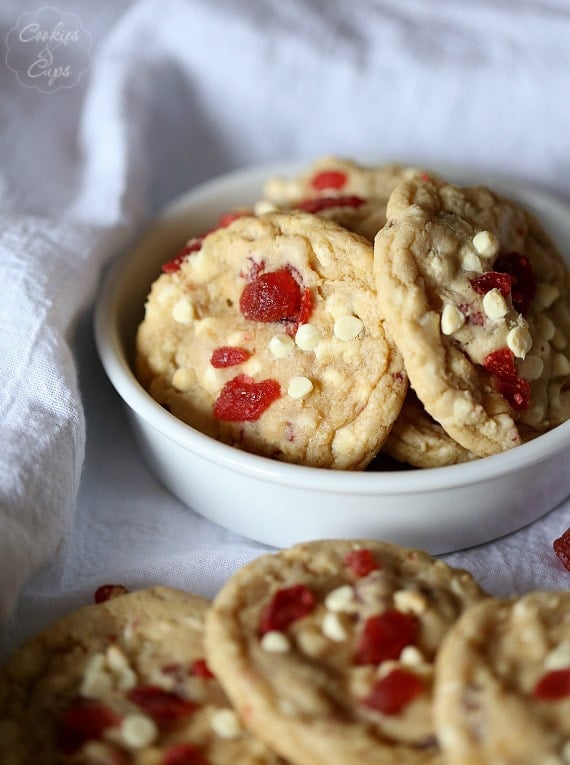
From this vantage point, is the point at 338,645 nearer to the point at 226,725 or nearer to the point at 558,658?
the point at 226,725

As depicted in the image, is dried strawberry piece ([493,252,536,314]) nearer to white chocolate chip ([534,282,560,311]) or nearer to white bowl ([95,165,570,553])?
white chocolate chip ([534,282,560,311])

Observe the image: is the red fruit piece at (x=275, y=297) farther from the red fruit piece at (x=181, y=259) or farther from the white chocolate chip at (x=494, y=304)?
the white chocolate chip at (x=494, y=304)

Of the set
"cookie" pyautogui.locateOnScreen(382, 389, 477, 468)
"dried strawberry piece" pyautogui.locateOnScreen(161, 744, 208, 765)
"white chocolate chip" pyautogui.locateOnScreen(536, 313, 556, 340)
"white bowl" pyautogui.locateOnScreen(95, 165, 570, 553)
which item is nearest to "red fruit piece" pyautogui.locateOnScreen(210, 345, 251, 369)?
"white bowl" pyautogui.locateOnScreen(95, 165, 570, 553)

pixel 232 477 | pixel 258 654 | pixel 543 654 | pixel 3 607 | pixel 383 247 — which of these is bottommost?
pixel 3 607

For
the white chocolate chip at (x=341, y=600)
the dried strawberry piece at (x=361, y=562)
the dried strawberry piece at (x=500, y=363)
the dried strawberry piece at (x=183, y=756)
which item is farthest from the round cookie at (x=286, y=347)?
the dried strawberry piece at (x=183, y=756)

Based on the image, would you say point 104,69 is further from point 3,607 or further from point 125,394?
point 3,607

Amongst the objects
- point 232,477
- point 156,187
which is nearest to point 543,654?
point 232,477

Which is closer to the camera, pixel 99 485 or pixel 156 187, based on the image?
pixel 99 485
